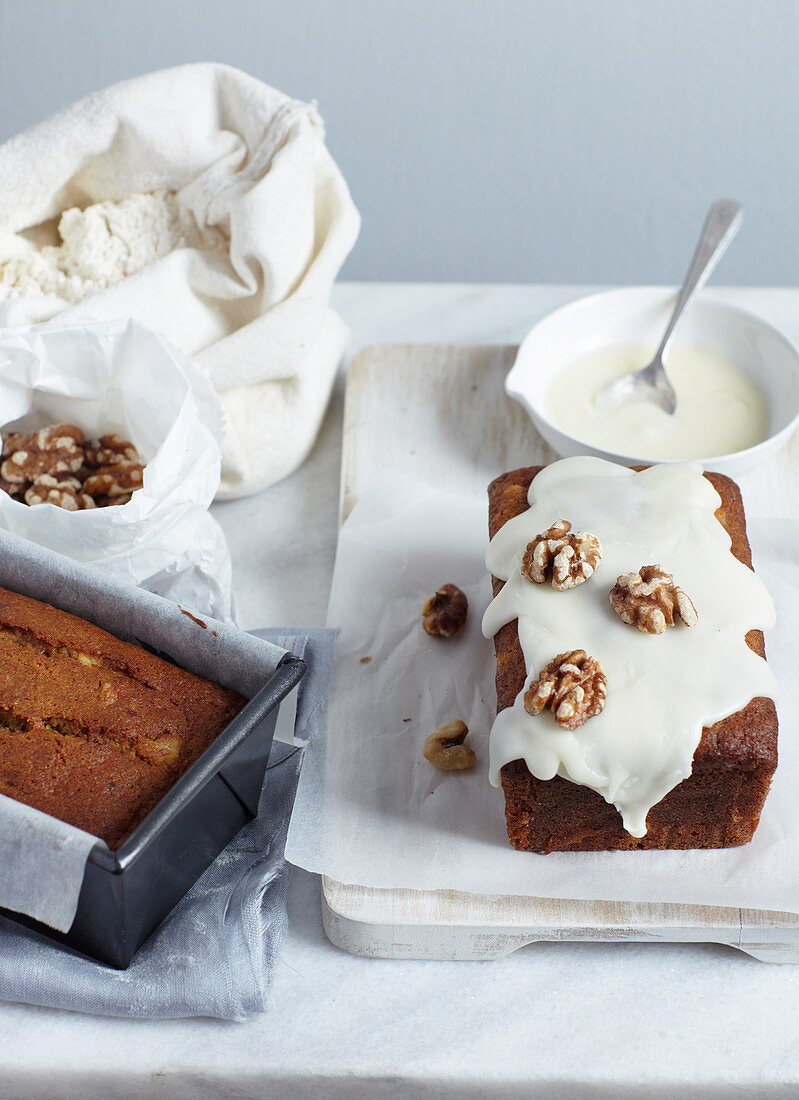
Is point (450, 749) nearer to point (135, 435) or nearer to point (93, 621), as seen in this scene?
point (93, 621)

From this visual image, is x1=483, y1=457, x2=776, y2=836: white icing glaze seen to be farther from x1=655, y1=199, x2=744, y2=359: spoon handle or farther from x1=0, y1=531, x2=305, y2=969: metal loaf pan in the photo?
x1=655, y1=199, x2=744, y2=359: spoon handle

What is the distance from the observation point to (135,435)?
1390 mm

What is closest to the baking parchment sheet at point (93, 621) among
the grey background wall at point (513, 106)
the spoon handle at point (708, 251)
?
the spoon handle at point (708, 251)

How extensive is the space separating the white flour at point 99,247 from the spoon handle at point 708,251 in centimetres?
69

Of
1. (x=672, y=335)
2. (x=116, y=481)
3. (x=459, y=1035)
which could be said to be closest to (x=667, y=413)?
(x=672, y=335)

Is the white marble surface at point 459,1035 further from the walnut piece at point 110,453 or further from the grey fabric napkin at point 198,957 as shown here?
the walnut piece at point 110,453

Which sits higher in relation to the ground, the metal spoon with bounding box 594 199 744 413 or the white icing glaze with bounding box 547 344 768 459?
the metal spoon with bounding box 594 199 744 413

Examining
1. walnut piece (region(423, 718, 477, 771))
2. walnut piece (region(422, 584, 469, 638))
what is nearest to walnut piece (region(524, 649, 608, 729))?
walnut piece (region(423, 718, 477, 771))

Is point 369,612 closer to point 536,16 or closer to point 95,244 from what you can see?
point 95,244

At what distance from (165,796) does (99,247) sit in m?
0.81

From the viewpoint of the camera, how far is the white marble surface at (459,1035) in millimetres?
1016

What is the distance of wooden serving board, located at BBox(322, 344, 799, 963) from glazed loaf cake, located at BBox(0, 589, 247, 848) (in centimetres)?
21

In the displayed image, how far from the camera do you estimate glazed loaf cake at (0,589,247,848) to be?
3.36 ft

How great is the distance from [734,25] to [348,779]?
2.45m
